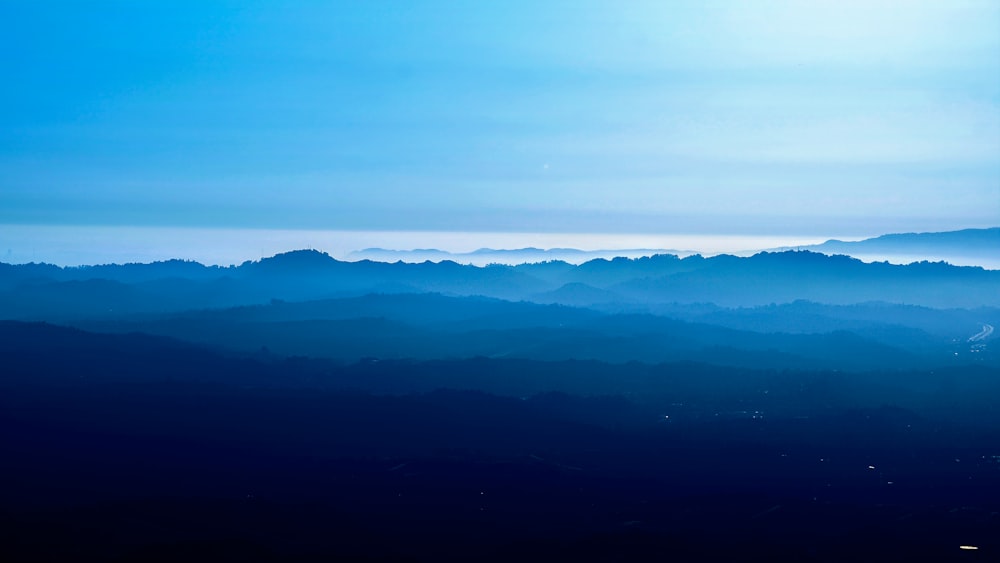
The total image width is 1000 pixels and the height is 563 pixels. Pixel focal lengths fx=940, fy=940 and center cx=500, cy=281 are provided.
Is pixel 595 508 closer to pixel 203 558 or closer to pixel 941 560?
pixel 941 560

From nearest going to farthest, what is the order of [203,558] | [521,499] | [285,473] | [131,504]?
[203,558], [131,504], [521,499], [285,473]

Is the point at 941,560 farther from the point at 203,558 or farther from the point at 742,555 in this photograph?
the point at 203,558

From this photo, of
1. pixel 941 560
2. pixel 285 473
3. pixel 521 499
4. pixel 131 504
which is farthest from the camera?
pixel 285 473

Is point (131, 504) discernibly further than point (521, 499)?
No

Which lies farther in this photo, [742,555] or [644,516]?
[644,516]

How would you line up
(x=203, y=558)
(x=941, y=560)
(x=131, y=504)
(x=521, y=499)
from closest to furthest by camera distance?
(x=203, y=558), (x=941, y=560), (x=131, y=504), (x=521, y=499)

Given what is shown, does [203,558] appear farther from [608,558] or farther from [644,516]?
[644,516]

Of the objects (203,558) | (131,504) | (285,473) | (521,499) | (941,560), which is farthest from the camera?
(285,473)

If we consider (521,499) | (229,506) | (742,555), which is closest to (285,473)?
(229,506)

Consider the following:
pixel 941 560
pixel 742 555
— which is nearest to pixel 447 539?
pixel 742 555
